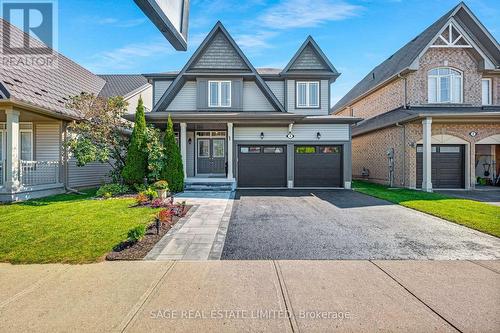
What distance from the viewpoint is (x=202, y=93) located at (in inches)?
587

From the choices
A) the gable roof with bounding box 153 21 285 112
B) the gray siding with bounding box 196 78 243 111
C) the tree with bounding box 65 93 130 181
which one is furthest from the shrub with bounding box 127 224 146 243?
the gable roof with bounding box 153 21 285 112

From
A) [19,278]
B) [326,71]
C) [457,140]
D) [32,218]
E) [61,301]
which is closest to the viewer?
[61,301]

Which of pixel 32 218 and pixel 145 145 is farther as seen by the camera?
pixel 145 145

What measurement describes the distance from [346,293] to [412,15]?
5545mm

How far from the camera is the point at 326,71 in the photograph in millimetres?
15484

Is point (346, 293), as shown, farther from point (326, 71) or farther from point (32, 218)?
point (326, 71)

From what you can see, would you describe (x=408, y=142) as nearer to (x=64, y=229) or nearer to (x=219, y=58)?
(x=219, y=58)

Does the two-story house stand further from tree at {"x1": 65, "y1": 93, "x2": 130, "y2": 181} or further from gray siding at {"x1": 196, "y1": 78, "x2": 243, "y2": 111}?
tree at {"x1": 65, "y1": 93, "x2": 130, "y2": 181}

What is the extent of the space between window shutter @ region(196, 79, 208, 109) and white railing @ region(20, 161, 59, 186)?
24.0ft

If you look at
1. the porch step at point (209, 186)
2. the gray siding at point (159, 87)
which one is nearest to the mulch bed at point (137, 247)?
the porch step at point (209, 186)

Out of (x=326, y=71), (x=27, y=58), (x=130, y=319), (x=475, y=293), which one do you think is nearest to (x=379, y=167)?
(x=326, y=71)

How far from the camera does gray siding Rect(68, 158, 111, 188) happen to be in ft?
41.8

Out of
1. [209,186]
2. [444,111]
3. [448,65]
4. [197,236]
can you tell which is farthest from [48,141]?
[448,65]

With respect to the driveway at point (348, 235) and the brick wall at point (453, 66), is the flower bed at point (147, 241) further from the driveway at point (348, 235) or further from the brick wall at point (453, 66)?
the brick wall at point (453, 66)
